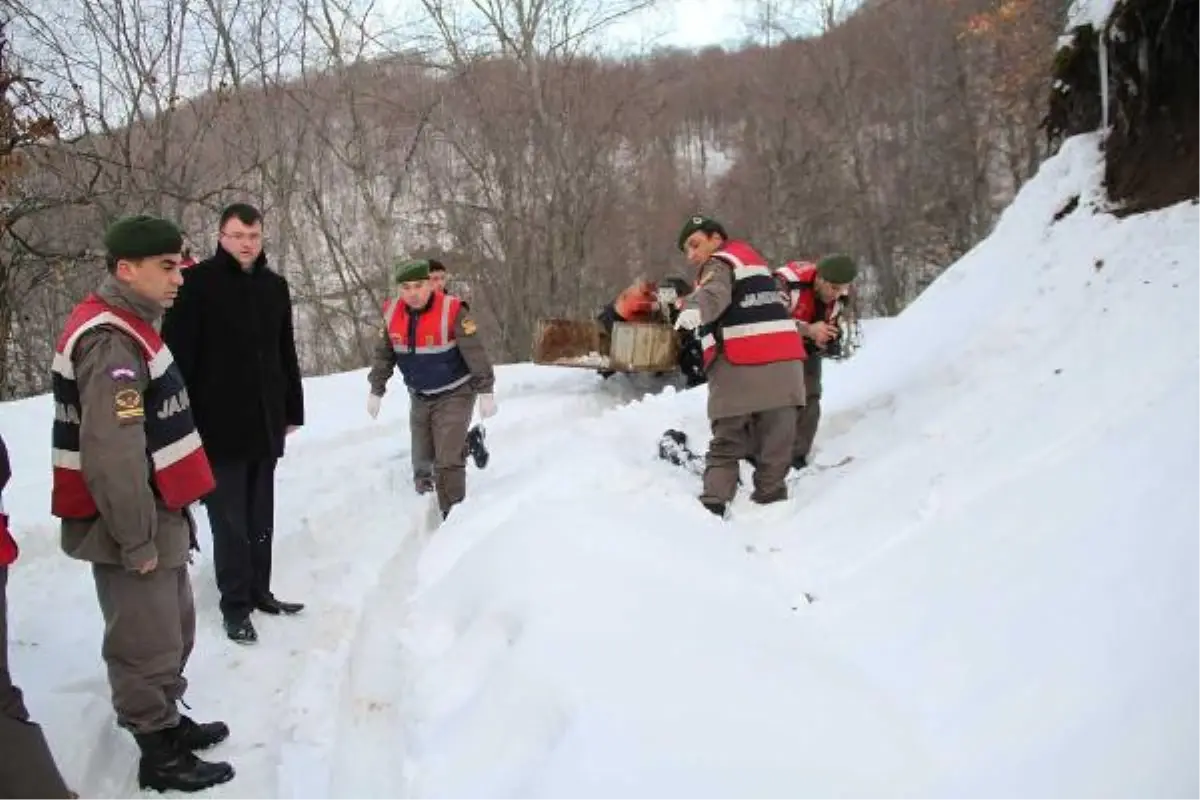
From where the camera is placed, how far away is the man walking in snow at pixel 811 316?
6262mm

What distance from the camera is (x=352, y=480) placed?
23.1 feet

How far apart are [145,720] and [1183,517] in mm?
3358

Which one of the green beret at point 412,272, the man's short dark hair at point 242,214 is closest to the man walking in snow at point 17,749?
the man's short dark hair at point 242,214

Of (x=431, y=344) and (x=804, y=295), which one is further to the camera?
(x=804, y=295)

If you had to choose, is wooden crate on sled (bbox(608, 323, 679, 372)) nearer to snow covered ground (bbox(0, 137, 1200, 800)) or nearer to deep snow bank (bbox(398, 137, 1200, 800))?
snow covered ground (bbox(0, 137, 1200, 800))

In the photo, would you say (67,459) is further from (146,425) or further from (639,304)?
(639,304)

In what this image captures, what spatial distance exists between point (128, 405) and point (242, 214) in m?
1.52

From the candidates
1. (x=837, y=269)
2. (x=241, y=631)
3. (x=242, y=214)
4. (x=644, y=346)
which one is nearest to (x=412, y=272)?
(x=242, y=214)

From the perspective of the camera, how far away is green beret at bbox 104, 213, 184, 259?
2922 millimetres

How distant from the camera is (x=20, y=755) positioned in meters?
2.45

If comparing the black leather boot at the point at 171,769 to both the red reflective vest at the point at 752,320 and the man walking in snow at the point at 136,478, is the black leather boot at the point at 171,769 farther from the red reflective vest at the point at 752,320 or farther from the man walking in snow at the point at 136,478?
the red reflective vest at the point at 752,320

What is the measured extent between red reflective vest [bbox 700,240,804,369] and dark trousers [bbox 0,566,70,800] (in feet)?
12.1

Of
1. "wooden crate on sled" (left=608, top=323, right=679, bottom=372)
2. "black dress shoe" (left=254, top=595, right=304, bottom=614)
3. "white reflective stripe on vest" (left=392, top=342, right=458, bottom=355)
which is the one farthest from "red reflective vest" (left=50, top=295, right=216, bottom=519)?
"wooden crate on sled" (left=608, top=323, right=679, bottom=372)

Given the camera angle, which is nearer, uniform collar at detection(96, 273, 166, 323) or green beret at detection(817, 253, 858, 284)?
uniform collar at detection(96, 273, 166, 323)
